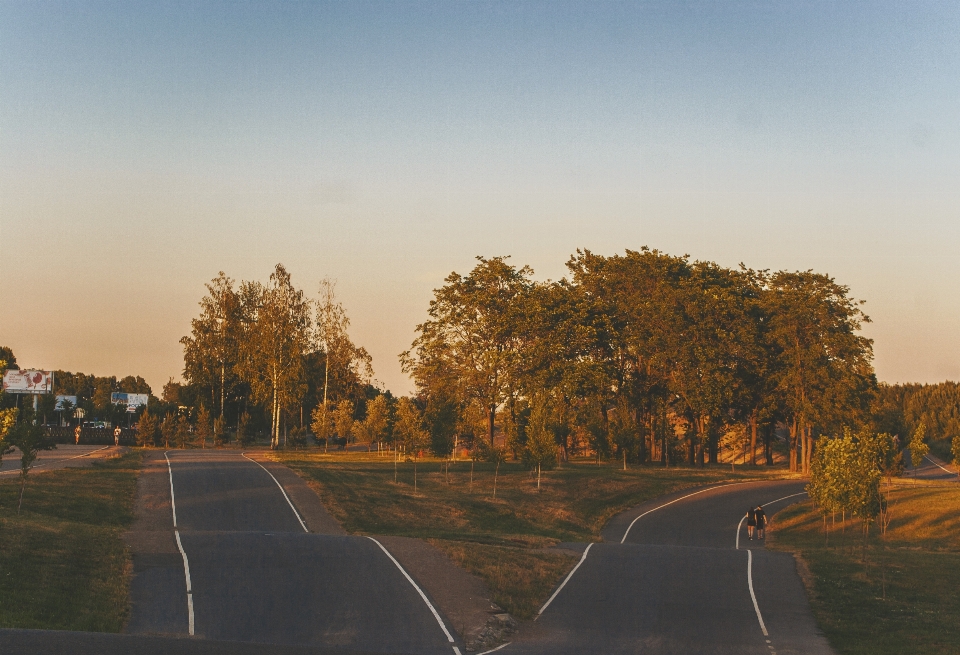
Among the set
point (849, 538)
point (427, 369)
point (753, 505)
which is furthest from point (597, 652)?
point (427, 369)

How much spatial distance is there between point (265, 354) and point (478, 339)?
69.4 feet

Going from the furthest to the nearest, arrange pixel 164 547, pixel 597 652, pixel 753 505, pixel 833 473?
1. pixel 753 505
2. pixel 833 473
3. pixel 164 547
4. pixel 597 652

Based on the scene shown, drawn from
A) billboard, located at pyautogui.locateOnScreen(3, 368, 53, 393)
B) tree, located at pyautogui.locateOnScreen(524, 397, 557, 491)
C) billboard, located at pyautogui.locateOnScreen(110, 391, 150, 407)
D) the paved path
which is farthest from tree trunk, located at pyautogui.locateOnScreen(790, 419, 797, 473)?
billboard, located at pyautogui.locateOnScreen(110, 391, 150, 407)

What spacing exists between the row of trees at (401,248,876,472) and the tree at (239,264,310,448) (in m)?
12.9

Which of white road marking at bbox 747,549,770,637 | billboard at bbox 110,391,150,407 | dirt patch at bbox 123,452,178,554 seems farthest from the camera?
billboard at bbox 110,391,150,407

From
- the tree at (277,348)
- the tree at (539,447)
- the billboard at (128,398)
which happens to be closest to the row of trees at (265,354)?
the tree at (277,348)

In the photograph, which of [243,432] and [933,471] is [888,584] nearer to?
[243,432]

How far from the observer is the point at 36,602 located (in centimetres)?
1988

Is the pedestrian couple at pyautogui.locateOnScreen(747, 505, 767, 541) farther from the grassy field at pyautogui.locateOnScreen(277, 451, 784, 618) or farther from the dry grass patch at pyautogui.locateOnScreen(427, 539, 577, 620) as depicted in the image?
the dry grass patch at pyautogui.locateOnScreen(427, 539, 577, 620)

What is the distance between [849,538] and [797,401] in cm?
3313

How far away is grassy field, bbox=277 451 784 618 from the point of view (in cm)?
2825

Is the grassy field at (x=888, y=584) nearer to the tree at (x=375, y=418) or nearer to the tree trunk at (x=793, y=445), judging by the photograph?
the tree trunk at (x=793, y=445)

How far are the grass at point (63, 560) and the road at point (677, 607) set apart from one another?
926 cm

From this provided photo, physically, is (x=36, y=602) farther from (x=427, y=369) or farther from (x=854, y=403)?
(x=854, y=403)
